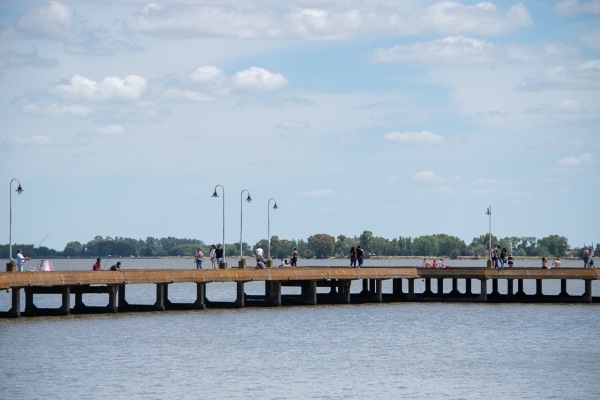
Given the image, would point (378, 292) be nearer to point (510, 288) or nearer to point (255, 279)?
point (510, 288)

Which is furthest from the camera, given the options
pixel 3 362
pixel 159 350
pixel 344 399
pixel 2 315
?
pixel 2 315

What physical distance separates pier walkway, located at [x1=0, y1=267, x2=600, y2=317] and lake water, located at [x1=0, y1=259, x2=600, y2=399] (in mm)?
1285

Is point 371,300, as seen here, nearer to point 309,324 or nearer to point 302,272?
point 302,272

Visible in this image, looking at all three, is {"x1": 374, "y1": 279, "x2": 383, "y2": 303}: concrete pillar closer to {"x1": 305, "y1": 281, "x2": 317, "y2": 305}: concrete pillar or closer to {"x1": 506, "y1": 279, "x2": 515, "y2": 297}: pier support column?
{"x1": 305, "y1": 281, "x2": 317, "y2": 305}: concrete pillar

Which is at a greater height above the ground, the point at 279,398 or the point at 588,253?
the point at 588,253

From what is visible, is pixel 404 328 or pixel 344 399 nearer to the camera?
pixel 344 399

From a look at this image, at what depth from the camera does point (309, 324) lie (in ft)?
181

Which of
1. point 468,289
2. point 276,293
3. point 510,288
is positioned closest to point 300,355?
point 276,293

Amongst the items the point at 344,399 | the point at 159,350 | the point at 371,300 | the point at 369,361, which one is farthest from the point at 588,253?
the point at 344,399

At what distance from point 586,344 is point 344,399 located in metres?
20.0

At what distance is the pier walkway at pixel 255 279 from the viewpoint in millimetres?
51375

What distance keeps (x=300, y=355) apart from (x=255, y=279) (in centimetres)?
1571

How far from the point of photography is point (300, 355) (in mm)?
42906

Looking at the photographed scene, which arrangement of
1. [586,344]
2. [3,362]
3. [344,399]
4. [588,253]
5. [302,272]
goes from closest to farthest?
1. [344,399]
2. [3,362]
3. [586,344]
4. [302,272]
5. [588,253]
